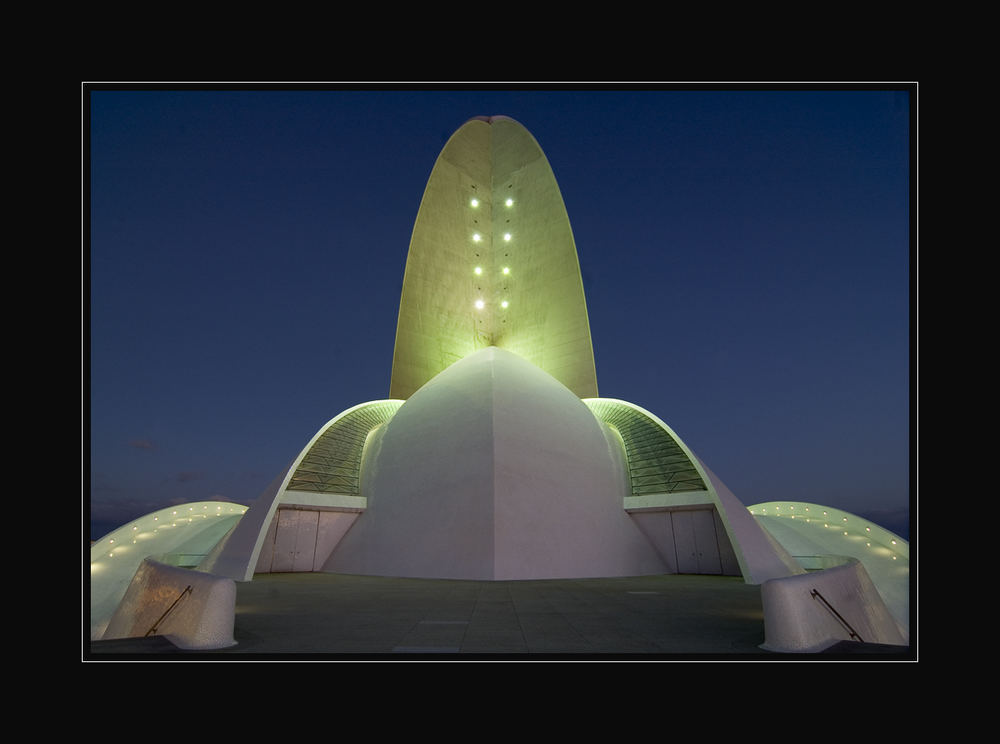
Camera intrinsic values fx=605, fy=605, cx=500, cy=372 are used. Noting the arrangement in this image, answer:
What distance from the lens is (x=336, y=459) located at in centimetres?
1925

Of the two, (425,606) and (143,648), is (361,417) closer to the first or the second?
(425,606)

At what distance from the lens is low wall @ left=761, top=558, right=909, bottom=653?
5895 mm

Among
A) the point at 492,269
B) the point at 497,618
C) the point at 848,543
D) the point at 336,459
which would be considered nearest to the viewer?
the point at 497,618

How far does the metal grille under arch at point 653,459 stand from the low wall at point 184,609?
45.2ft

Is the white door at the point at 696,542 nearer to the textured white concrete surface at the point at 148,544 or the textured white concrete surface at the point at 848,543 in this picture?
the textured white concrete surface at the point at 848,543

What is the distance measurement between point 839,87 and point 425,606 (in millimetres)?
8410

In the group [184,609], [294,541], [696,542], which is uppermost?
[184,609]

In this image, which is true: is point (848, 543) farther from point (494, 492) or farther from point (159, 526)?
point (159, 526)

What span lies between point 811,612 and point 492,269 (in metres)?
29.1

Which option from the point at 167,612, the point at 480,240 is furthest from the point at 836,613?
the point at 480,240

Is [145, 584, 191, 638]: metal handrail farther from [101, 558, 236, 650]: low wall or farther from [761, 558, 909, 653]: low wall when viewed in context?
[761, 558, 909, 653]: low wall

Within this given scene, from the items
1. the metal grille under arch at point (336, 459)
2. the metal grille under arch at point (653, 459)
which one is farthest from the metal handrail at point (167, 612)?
the metal grille under arch at point (653, 459)

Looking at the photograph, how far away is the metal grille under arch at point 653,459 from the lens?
1781cm

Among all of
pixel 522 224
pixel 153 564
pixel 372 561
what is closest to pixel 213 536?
pixel 372 561
